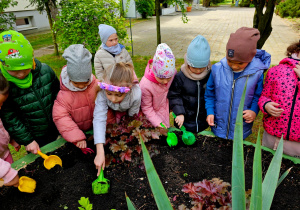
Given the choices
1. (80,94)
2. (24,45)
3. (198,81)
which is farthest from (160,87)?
(24,45)

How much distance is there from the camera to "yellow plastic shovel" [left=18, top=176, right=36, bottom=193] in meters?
1.37

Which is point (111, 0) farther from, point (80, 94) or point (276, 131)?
point (276, 131)

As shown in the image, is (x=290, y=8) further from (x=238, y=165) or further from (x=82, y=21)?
(x=238, y=165)

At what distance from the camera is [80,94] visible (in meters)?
1.69

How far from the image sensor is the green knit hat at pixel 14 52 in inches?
55.8

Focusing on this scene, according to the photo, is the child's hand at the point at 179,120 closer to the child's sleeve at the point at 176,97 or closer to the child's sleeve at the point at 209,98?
the child's sleeve at the point at 176,97

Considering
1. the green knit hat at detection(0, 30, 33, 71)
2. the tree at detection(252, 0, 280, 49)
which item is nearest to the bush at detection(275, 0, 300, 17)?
the tree at detection(252, 0, 280, 49)

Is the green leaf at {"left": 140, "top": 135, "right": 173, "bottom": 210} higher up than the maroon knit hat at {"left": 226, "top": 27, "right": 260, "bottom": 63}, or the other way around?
the maroon knit hat at {"left": 226, "top": 27, "right": 260, "bottom": 63}

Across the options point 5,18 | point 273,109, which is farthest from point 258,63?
point 5,18

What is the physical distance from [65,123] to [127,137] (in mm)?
487

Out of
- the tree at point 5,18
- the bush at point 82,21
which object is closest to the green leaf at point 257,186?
the bush at point 82,21

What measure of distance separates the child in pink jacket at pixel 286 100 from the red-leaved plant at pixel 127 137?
82 centimetres

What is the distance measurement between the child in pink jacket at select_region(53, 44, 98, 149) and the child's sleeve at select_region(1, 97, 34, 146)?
27 centimetres

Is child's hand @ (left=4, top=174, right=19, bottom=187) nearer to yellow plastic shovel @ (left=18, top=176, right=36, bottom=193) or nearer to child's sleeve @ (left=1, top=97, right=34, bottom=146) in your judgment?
yellow plastic shovel @ (left=18, top=176, right=36, bottom=193)
